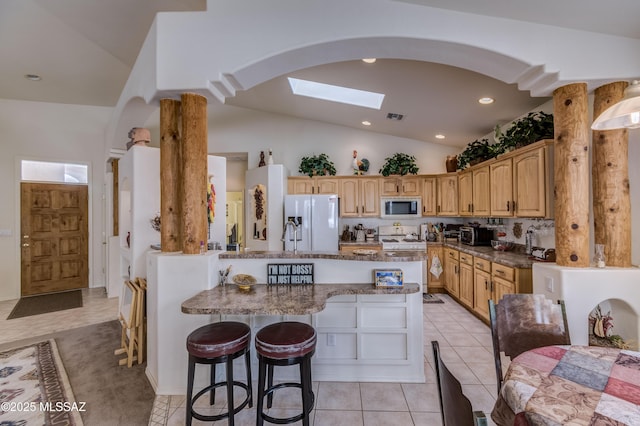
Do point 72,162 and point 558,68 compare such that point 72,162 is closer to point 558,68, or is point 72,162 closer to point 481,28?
point 481,28

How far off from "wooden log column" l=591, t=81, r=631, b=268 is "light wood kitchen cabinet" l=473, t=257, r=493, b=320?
1367 mm

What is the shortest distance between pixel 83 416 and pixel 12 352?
175cm

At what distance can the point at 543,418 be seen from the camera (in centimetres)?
99

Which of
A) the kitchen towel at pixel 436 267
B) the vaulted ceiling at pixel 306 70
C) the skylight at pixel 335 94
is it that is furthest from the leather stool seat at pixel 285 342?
the kitchen towel at pixel 436 267

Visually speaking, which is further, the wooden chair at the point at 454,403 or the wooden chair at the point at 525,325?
the wooden chair at the point at 525,325

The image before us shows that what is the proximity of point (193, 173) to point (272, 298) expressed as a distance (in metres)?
1.22

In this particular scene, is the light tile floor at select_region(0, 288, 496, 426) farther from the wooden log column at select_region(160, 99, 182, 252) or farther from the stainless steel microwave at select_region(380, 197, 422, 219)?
the stainless steel microwave at select_region(380, 197, 422, 219)

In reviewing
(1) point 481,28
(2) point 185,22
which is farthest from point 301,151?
(1) point 481,28

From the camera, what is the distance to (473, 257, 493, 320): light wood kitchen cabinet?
3.58 m

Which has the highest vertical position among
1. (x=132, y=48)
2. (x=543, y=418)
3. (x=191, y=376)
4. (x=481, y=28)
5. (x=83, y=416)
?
(x=132, y=48)

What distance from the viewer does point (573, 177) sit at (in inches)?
88.7

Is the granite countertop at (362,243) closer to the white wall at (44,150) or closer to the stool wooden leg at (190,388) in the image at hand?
the stool wooden leg at (190,388)

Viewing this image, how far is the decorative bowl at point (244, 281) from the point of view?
236 centimetres

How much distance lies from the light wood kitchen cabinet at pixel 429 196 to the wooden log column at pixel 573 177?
3.05 meters
